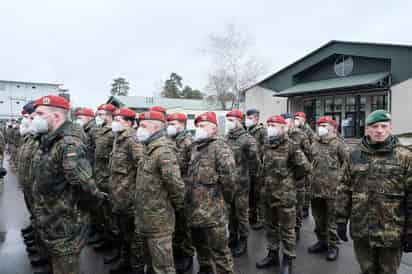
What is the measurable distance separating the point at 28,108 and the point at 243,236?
4236mm

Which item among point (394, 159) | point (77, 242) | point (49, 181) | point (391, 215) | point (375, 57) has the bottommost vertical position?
point (77, 242)

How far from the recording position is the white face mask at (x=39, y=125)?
104 inches

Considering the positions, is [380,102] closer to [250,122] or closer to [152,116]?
→ [250,122]

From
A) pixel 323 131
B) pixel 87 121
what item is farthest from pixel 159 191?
pixel 87 121

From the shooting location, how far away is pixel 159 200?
3.03 meters

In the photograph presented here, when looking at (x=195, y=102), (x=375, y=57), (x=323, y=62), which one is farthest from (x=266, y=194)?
(x=195, y=102)

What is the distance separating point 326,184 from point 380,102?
698 inches

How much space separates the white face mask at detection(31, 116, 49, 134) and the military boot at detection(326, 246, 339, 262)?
4.07 meters

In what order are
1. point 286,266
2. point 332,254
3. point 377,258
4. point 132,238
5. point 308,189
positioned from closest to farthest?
point 377,258 → point 132,238 → point 286,266 → point 332,254 → point 308,189

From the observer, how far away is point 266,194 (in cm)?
406

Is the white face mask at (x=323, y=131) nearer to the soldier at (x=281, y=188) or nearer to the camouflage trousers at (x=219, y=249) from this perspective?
the soldier at (x=281, y=188)

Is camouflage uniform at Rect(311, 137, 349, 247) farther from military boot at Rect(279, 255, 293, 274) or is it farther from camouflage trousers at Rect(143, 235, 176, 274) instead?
camouflage trousers at Rect(143, 235, 176, 274)

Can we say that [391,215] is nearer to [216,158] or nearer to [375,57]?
[216,158]

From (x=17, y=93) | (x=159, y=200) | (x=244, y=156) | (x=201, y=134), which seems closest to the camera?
(x=159, y=200)
